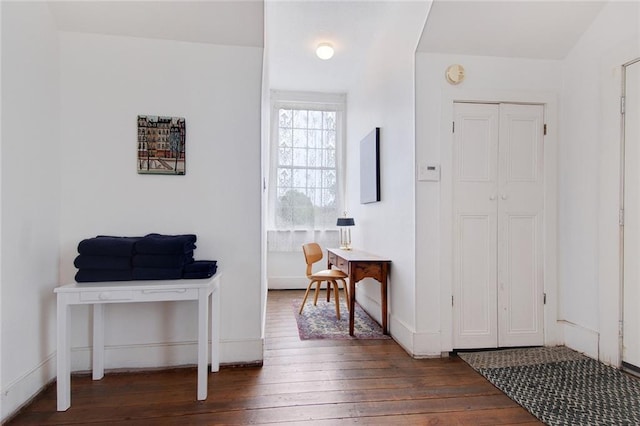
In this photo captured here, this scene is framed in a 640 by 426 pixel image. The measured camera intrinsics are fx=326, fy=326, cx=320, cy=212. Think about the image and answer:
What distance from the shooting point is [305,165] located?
15.7 ft

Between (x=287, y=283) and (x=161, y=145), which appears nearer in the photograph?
(x=161, y=145)

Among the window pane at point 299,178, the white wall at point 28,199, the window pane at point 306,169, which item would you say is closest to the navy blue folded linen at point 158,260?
the white wall at point 28,199

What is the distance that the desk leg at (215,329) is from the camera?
6.85 ft

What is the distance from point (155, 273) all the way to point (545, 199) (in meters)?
2.77

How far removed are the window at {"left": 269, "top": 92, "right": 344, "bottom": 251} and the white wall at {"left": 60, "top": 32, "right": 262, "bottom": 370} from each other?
243 centimetres

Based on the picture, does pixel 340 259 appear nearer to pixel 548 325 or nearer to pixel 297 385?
pixel 297 385

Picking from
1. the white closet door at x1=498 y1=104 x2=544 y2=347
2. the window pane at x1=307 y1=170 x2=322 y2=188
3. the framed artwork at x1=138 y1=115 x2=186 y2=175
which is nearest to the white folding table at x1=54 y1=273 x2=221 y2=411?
the framed artwork at x1=138 y1=115 x2=186 y2=175

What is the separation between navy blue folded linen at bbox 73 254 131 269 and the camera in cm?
178

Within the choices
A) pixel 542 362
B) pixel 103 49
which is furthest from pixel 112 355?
pixel 542 362

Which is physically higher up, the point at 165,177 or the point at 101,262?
the point at 165,177

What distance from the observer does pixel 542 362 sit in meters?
2.22

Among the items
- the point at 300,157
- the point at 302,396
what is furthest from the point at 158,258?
the point at 300,157

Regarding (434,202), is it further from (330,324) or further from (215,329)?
(215,329)

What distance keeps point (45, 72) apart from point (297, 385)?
237cm
